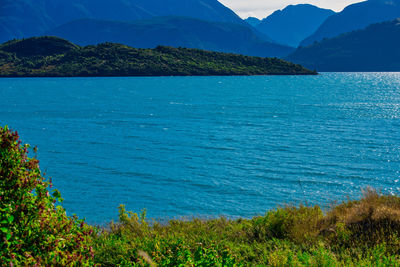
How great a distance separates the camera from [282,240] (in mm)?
10594

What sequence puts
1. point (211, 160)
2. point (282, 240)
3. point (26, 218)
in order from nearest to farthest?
point (26, 218) → point (282, 240) → point (211, 160)

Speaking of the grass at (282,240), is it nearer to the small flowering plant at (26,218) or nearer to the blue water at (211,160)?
the small flowering plant at (26,218)

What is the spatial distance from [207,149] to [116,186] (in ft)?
40.2

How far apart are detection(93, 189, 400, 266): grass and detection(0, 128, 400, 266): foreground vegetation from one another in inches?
1.0

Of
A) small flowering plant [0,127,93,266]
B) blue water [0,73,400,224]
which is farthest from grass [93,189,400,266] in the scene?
blue water [0,73,400,224]

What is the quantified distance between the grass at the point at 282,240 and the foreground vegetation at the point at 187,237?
3 centimetres

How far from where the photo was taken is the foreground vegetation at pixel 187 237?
6441 mm

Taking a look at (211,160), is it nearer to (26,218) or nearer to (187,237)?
(187,237)

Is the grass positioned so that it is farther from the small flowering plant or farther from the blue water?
the blue water

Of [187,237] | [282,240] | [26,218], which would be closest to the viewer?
[26,218]

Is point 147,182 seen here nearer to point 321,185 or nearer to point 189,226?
point 321,185

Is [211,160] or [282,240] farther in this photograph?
[211,160]

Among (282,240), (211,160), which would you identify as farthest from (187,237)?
(211,160)

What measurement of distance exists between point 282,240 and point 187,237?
113 inches
